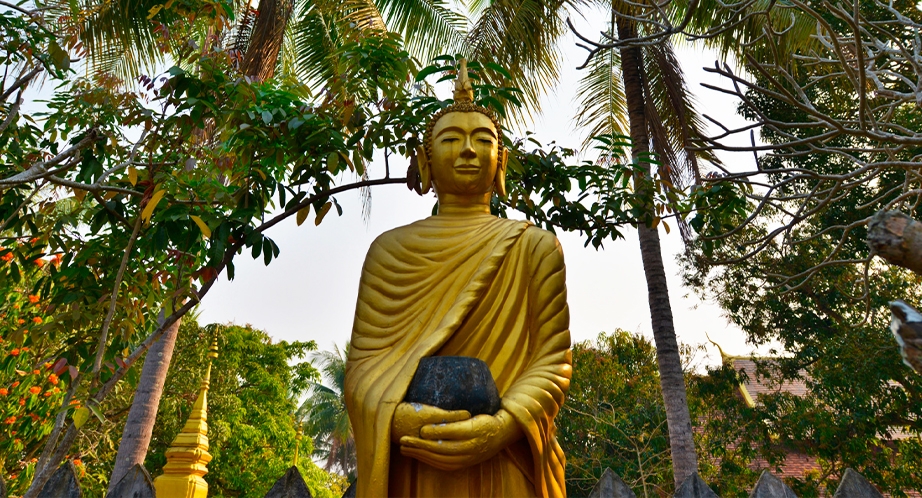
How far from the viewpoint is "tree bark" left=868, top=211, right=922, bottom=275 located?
1.25 m

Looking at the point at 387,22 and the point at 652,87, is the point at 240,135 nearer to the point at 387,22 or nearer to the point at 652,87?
the point at 387,22

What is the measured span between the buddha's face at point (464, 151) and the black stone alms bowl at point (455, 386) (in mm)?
1139

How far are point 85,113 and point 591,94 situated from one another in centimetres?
904

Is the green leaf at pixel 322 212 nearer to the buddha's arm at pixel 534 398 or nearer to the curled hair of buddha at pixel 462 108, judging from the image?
the curled hair of buddha at pixel 462 108

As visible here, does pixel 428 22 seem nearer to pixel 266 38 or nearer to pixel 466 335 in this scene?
pixel 266 38

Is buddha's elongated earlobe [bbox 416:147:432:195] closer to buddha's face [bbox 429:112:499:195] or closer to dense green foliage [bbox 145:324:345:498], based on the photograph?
buddha's face [bbox 429:112:499:195]

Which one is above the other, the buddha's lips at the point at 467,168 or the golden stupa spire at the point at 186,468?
the buddha's lips at the point at 467,168

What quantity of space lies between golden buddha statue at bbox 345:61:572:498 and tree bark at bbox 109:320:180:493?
5354 millimetres

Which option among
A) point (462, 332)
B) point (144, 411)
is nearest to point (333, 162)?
point (462, 332)

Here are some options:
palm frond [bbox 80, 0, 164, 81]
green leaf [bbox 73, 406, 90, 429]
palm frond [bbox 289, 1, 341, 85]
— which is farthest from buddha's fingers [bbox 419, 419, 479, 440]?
palm frond [bbox 289, 1, 341, 85]

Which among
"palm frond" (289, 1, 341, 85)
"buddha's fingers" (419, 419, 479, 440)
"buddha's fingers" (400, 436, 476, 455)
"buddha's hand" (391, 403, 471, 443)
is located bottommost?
"buddha's fingers" (400, 436, 476, 455)

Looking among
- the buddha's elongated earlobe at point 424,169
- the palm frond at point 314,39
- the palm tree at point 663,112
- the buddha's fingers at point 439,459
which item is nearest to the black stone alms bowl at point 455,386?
the buddha's fingers at point 439,459

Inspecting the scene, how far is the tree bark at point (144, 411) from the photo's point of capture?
321 inches

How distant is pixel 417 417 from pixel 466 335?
56 cm
